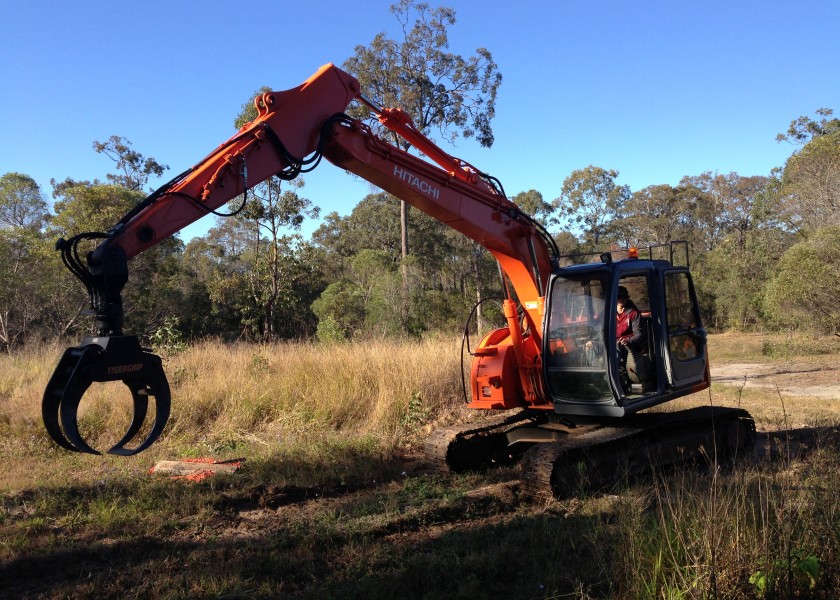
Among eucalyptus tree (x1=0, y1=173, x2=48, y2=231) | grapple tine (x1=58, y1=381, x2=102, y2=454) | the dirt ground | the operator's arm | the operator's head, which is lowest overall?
the dirt ground

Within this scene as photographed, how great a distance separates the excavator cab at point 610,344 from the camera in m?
6.15

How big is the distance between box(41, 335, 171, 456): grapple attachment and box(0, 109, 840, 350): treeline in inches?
220

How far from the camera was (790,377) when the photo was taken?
1428 centimetres

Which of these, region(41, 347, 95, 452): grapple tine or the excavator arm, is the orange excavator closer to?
the excavator arm

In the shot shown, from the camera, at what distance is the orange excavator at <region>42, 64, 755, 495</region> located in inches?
198

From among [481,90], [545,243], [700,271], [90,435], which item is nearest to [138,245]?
[545,243]

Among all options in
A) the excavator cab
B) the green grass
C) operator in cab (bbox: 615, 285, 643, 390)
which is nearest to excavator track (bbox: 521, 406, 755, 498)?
the green grass

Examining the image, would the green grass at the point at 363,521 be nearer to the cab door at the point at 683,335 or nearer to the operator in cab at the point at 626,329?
the cab door at the point at 683,335

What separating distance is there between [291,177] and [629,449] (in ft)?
14.5

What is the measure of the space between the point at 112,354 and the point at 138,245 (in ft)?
2.99

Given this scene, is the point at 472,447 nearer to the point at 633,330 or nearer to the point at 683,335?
the point at 633,330

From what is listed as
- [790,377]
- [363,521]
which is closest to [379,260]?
[790,377]

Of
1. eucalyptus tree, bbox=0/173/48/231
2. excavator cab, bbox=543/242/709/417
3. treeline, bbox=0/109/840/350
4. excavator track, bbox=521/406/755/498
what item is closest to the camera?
excavator track, bbox=521/406/755/498

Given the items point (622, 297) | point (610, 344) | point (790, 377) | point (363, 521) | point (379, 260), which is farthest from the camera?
point (379, 260)
